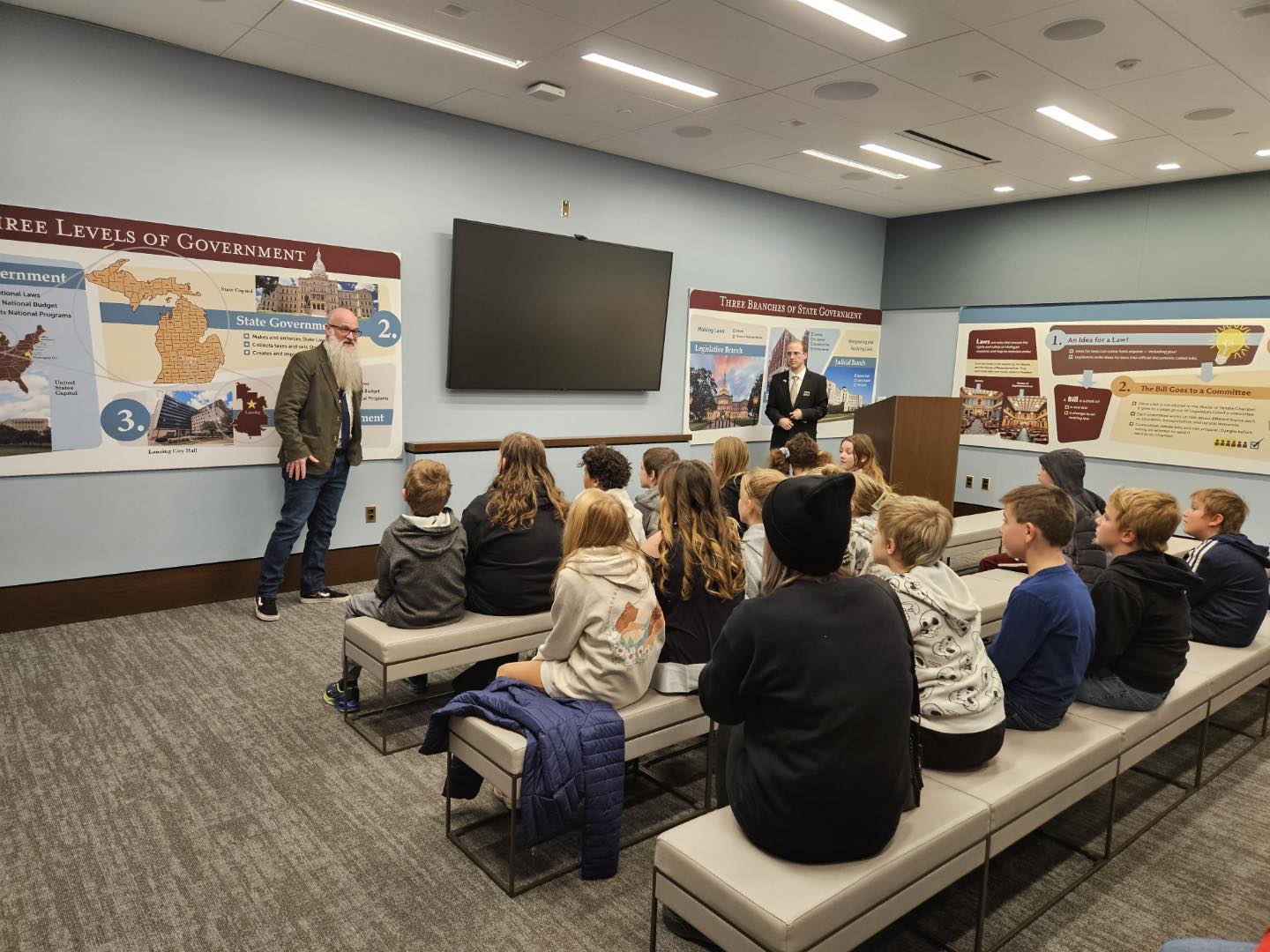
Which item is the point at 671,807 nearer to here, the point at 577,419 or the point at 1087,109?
the point at 577,419

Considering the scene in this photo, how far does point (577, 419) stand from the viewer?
6.57 metres

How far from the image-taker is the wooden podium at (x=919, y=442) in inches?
275

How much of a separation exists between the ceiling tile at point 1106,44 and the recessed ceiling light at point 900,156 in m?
1.67

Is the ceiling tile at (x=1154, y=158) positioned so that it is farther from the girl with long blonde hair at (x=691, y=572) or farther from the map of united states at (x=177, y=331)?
the map of united states at (x=177, y=331)

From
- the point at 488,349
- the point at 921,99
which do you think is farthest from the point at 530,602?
the point at 921,99

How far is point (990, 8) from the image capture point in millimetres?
3531

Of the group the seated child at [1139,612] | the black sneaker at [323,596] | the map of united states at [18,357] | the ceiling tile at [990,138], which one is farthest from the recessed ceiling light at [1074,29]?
the map of united states at [18,357]

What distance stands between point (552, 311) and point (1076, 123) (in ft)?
12.2

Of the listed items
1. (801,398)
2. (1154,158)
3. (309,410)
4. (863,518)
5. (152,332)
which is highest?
(1154,158)

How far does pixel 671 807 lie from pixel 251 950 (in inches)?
53.8

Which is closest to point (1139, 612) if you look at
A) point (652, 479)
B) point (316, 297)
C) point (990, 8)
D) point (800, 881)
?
point (800, 881)

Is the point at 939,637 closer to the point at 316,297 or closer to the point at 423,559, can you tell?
the point at 423,559

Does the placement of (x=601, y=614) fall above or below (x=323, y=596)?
above

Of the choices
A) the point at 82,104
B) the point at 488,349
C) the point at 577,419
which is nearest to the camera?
the point at 82,104
